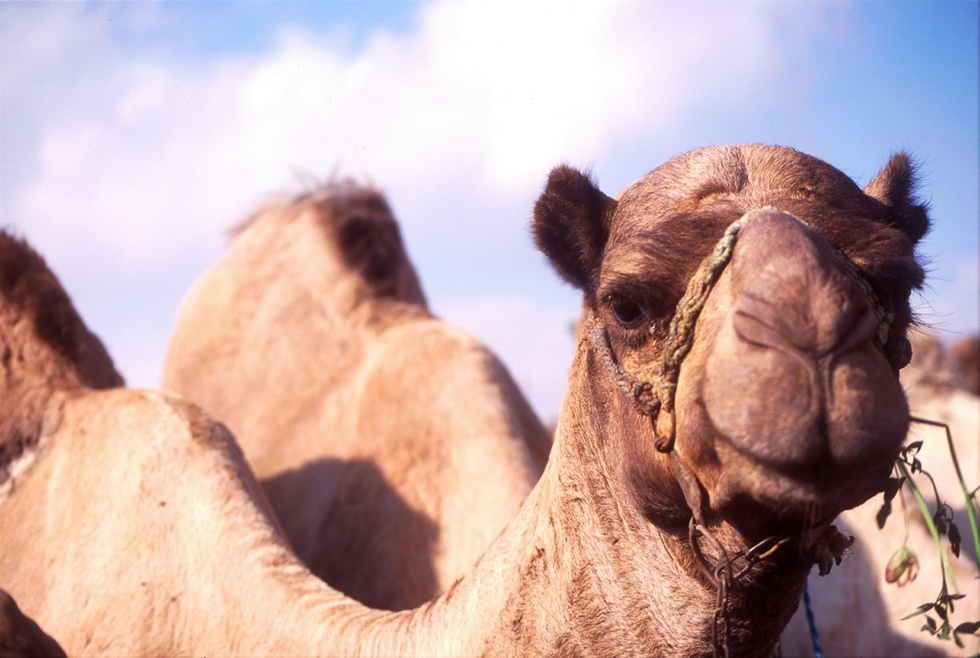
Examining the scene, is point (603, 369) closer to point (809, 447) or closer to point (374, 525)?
point (809, 447)

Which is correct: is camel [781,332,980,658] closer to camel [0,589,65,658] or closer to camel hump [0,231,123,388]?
camel [0,589,65,658]

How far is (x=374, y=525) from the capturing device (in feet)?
14.9

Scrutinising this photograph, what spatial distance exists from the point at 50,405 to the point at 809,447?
322 cm

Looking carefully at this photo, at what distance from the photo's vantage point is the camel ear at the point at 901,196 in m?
2.63

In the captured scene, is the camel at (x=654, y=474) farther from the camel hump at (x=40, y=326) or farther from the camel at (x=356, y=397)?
the camel at (x=356, y=397)

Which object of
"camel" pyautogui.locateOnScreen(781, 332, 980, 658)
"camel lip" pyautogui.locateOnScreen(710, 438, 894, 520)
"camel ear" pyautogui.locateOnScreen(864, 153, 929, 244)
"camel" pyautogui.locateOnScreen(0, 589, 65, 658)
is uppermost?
"camel ear" pyautogui.locateOnScreen(864, 153, 929, 244)

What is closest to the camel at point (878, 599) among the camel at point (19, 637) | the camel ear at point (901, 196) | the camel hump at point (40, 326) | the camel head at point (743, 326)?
the camel ear at point (901, 196)

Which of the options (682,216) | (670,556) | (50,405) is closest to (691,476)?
(670,556)

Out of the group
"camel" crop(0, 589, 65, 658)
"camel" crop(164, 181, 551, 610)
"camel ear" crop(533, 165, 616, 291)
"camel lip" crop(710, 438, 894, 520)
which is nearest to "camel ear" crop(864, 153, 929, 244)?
"camel ear" crop(533, 165, 616, 291)

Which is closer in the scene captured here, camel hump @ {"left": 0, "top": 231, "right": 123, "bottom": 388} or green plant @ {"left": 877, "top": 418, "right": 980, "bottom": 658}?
green plant @ {"left": 877, "top": 418, "right": 980, "bottom": 658}

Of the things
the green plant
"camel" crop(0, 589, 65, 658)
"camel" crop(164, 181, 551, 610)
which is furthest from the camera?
"camel" crop(164, 181, 551, 610)

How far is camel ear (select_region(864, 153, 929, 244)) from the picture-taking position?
2631 millimetres

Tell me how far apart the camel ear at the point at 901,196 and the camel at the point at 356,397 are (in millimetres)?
2080

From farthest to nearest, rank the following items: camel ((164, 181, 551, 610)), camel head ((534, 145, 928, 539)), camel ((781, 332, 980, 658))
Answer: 1. camel ((781, 332, 980, 658))
2. camel ((164, 181, 551, 610))
3. camel head ((534, 145, 928, 539))
